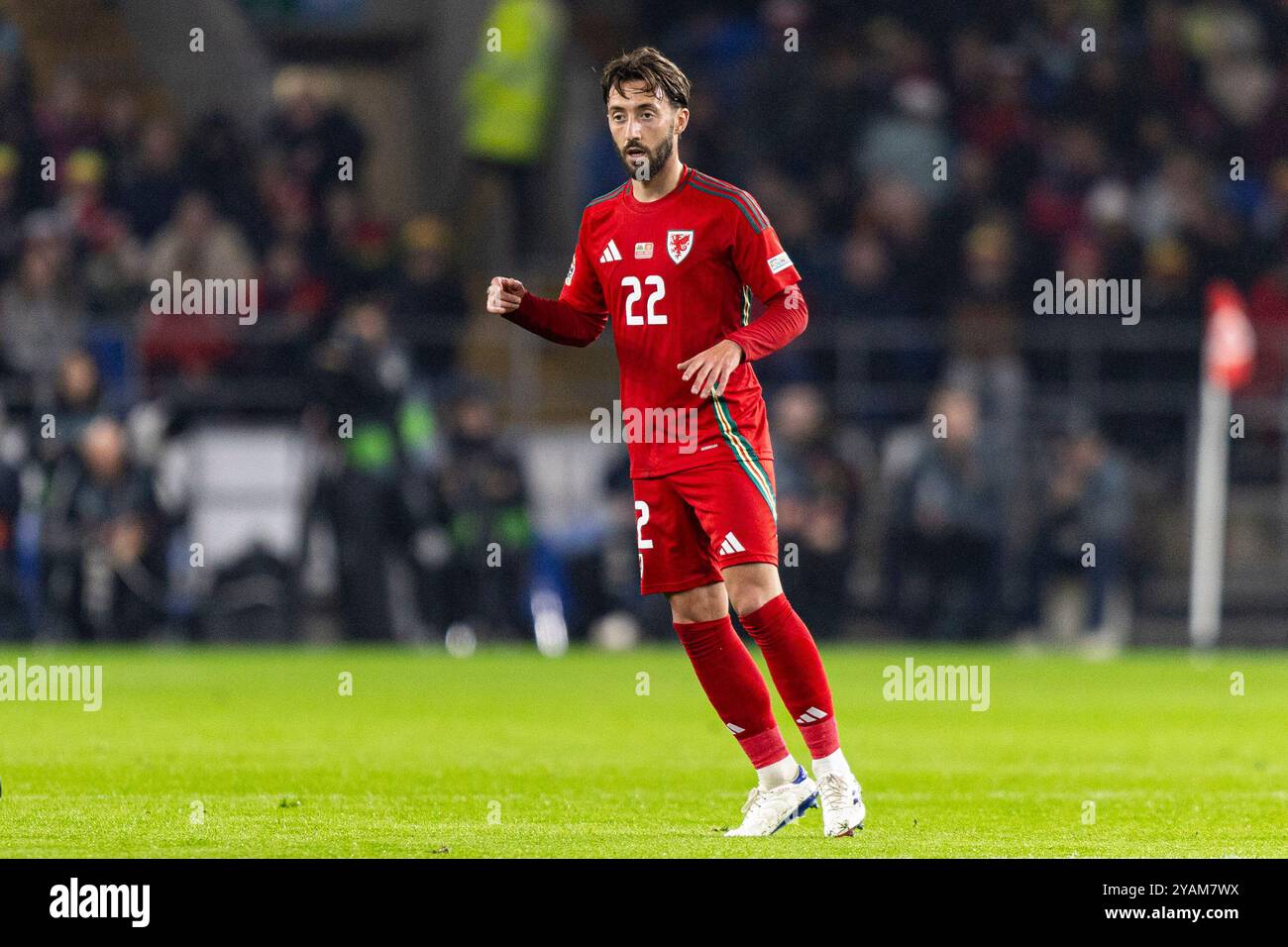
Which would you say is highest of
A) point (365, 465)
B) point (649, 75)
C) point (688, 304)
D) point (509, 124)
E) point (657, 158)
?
point (509, 124)

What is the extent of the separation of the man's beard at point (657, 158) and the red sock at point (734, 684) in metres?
1.65

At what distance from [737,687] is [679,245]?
5.38 feet

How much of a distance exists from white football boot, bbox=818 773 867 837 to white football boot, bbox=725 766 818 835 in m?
0.18

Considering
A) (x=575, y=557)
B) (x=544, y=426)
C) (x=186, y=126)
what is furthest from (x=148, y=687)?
(x=186, y=126)

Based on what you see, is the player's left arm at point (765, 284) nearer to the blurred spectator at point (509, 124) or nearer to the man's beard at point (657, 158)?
the man's beard at point (657, 158)

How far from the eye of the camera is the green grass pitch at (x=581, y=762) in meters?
8.70

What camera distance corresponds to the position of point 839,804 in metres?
8.77

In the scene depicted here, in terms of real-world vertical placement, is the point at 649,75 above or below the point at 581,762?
above

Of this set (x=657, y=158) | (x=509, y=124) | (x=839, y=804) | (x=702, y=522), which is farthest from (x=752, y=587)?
(x=509, y=124)

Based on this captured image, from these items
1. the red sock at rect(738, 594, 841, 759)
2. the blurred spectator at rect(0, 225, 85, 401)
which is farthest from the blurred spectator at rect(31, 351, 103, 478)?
the red sock at rect(738, 594, 841, 759)

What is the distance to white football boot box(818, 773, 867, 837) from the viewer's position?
8.75 m

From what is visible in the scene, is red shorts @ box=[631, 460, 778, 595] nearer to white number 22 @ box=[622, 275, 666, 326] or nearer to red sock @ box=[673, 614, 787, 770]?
red sock @ box=[673, 614, 787, 770]

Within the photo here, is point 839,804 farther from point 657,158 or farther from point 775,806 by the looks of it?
point 657,158

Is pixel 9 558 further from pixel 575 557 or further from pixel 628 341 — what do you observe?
pixel 628 341
